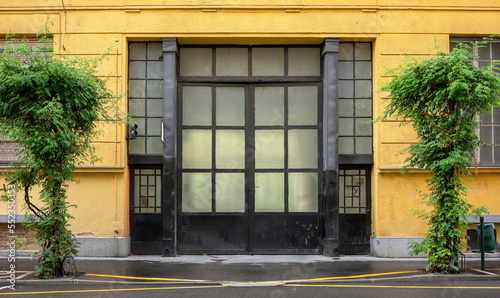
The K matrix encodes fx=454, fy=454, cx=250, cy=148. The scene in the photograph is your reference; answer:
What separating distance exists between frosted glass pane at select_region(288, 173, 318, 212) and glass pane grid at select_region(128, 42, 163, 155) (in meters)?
3.82

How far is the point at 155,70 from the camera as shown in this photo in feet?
42.0

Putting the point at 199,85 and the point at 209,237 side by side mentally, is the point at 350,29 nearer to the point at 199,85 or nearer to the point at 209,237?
the point at 199,85

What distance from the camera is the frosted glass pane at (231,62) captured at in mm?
12938

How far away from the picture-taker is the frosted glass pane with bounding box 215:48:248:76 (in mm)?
12938

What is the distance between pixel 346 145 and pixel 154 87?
5631 mm

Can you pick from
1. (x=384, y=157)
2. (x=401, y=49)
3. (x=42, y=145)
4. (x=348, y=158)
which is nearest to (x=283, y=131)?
(x=348, y=158)

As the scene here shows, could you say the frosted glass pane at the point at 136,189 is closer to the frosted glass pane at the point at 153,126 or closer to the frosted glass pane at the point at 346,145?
the frosted glass pane at the point at 153,126

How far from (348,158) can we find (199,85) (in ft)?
15.3

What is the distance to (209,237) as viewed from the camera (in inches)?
500

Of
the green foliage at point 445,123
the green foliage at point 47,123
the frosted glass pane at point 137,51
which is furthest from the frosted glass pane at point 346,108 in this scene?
the green foliage at point 47,123

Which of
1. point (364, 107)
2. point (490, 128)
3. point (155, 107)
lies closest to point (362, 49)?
point (364, 107)

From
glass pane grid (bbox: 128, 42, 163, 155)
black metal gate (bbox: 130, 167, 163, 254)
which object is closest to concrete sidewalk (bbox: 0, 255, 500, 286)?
black metal gate (bbox: 130, 167, 163, 254)

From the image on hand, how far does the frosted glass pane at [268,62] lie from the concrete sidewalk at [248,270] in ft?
17.0

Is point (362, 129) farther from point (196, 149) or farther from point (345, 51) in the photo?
point (196, 149)
